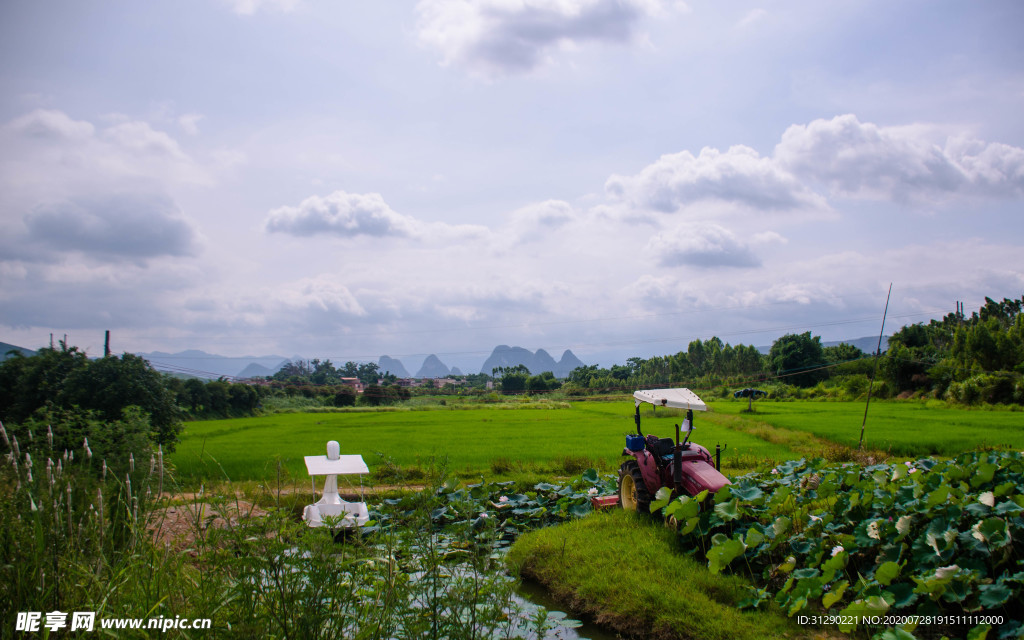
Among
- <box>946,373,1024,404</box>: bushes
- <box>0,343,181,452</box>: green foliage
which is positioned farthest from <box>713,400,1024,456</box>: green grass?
<box>0,343,181,452</box>: green foliage

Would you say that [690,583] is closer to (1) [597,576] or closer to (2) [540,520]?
(1) [597,576]

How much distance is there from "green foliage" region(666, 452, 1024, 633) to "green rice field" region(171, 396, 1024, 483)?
5525mm

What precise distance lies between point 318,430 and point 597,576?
61.6 feet

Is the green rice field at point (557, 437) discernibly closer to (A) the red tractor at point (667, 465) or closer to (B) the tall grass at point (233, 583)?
(A) the red tractor at point (667, 465)

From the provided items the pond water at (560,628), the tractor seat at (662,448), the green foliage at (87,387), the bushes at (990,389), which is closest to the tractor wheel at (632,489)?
the tractor seat at (662,448)

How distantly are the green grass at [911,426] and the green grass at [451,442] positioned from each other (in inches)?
91.1

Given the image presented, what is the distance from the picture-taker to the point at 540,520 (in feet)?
31.4

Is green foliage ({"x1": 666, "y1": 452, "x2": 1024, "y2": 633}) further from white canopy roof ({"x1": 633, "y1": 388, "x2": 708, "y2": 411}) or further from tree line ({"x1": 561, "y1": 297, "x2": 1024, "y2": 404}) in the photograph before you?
tree line ({"x1": 561, "y1": 297, "x2": 1024, "y2": 404})

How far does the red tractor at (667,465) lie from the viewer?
303 inches

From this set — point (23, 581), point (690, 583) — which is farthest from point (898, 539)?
point (23, 581)

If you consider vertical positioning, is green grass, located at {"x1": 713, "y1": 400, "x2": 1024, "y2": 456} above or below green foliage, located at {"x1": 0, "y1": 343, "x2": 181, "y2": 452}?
below

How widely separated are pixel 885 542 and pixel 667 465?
9.99 feet

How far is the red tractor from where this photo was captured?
770 centimetres

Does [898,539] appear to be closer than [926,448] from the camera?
Yes
